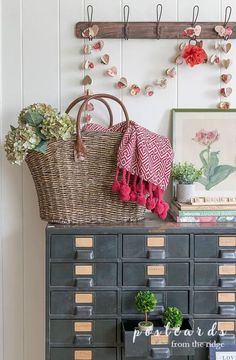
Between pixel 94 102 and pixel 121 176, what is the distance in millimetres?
449

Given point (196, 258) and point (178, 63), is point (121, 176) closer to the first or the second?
point (196, 258)

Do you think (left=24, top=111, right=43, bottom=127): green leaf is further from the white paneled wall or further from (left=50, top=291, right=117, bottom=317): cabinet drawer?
(left=50, top=291, right=117, bottom=317): cabinet drawer

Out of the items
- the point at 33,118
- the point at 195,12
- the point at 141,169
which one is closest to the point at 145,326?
the point at 141,169

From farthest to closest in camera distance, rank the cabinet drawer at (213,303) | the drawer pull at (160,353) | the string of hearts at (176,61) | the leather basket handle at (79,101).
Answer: the string of hearts at (176,61)
the leather basket handle at (79,101)
the cabinet drawer at (213,303)
the drawer pull at (160,353)

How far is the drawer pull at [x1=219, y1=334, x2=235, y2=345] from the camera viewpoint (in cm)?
191

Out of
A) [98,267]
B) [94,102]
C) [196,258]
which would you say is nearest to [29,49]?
[94,102]

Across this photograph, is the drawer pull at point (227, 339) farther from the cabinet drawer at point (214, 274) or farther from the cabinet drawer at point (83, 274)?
the cabinet drawer at point (83, 274)

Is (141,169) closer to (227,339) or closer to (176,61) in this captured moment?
(176,61)

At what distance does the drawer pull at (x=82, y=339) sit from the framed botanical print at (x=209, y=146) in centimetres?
75

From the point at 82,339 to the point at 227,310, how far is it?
0.54 metres

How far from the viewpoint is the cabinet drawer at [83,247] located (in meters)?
1.88

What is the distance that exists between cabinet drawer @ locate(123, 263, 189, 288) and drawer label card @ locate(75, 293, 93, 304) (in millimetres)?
136

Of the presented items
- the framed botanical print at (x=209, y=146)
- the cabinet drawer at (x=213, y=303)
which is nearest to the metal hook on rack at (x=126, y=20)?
the framed botanical print at (x=209, y=146)

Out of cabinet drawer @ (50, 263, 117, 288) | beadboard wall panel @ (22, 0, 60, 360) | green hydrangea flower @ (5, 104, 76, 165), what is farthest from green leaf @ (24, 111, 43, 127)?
cabinet drawer @ (50, 263, 117, 288)
